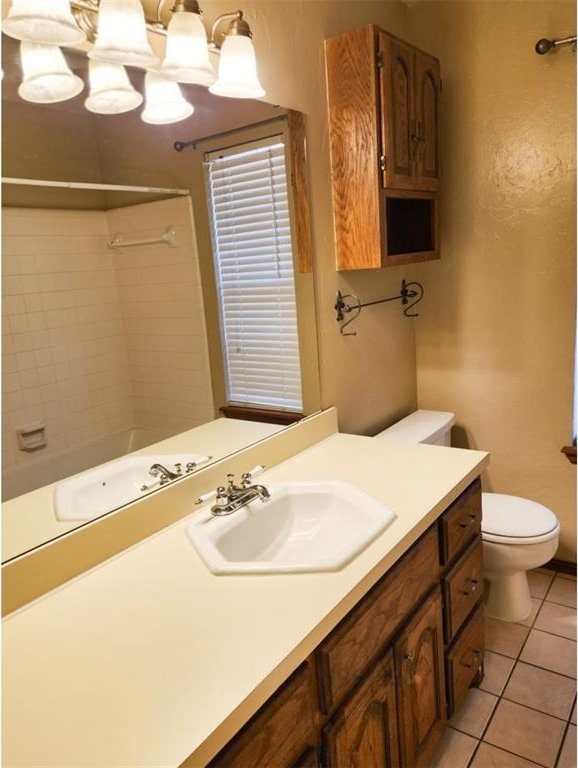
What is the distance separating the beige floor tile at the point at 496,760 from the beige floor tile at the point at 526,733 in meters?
0.02

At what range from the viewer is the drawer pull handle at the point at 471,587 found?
1.64m

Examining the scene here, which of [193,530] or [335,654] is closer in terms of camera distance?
[335,654]

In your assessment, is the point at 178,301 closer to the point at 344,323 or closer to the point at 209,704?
the point at 344,323

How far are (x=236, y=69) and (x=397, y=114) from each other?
2.32 feet

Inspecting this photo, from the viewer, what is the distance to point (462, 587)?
63.3 inches

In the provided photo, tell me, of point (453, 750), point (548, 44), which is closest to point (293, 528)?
point (453, 750)

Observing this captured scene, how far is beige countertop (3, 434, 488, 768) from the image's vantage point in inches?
29.5

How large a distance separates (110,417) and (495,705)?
1.56 meters

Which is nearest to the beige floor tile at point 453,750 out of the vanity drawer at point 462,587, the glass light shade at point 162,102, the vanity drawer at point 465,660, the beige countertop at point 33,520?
the vanity drawer at point 465,660

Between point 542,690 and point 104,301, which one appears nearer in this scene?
point 104,301

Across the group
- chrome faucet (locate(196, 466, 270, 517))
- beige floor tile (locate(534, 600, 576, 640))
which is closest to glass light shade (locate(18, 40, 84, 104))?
chrome faucet (locate(196, 466, 270, 517))

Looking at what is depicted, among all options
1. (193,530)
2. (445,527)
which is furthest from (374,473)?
(193,530)

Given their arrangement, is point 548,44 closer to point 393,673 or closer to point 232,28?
point 232,28

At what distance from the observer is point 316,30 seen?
70.9 inches
